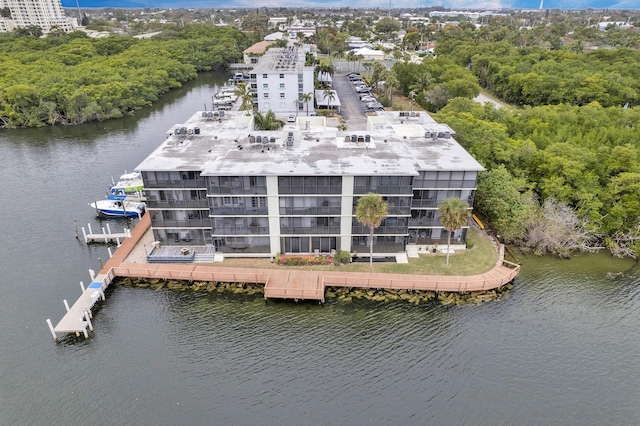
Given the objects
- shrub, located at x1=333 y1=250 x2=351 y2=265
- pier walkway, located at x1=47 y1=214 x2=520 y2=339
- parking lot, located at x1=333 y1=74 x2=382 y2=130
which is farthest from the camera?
parking lot, located at x1=333 y1=74 x2=382 y2=130

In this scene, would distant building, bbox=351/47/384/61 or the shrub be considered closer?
the shrub

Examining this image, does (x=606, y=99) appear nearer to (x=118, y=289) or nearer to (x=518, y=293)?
(x=518, y=293)

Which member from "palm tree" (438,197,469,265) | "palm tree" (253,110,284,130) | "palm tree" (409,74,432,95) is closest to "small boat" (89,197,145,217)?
"palm tree" (253,110,284,130)

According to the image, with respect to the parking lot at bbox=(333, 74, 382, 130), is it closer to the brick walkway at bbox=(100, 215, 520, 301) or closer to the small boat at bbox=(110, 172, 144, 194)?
the small boat at bbox=(110, 172, 144, 194)

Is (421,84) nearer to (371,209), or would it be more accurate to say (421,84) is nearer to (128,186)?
(128,186)

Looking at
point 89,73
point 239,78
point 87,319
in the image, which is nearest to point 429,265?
point 87,319
